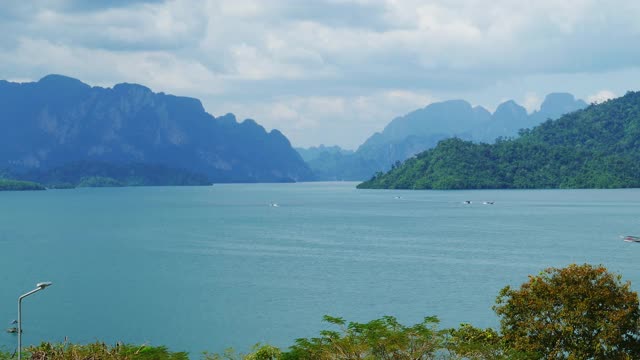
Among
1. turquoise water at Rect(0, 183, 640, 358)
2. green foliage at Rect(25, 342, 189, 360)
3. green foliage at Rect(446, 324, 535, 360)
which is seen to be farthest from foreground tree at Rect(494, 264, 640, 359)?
turquoise water at Rect(0, 183, 640, 358)

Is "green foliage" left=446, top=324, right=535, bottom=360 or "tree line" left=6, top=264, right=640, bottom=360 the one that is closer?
"tree line" left=6, top=264, right=640, bottom=360

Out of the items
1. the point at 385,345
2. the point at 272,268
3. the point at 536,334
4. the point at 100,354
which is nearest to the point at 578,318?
the point at 536,334

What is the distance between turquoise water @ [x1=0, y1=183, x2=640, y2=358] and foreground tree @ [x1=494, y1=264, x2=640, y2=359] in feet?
63.4

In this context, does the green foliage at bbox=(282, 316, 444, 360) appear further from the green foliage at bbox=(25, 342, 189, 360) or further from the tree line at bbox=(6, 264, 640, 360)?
the green foliage at bbox=(25, 342, 189, 360)

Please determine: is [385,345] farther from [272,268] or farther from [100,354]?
[272,268]

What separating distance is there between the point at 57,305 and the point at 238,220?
250 feet

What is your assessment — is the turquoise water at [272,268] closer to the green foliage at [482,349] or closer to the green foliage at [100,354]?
the green foliage at [482,349]

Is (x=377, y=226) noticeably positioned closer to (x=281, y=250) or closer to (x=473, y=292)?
(x=281, y=250)

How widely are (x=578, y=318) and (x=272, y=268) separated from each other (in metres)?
47.4

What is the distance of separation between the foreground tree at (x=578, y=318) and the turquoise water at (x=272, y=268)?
1931cm

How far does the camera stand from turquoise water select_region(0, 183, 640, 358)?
49844 mm

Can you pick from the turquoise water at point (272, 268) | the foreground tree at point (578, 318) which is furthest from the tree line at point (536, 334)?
the turquoise water at point (272, 268)

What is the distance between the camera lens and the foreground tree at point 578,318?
2636 centimetres

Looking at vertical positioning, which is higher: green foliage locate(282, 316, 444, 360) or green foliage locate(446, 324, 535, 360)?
green foliage locate(282, 316, 444, 360)
